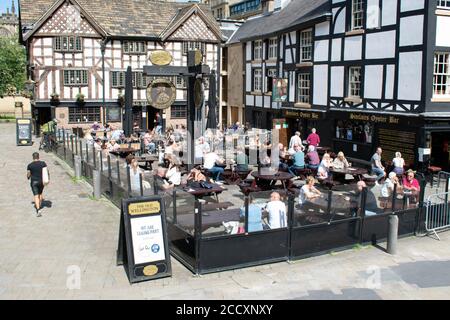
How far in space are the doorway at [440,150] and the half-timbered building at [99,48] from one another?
21.3m

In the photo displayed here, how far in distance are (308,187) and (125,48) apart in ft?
91.6

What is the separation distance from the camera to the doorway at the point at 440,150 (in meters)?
21.1

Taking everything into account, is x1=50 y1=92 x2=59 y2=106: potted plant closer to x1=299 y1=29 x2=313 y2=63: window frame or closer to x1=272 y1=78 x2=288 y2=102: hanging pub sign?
x1=272 y1=78 x2=288 y2=102: hanging pub sign

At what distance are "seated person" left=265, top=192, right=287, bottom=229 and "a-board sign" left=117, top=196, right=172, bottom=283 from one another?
2.17 metres

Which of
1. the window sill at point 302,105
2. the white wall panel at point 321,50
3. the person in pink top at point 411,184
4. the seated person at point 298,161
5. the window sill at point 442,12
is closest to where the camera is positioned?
the person in pink top at point 411,184

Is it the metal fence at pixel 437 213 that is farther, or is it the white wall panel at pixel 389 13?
the white wall panel at pixel 389 13

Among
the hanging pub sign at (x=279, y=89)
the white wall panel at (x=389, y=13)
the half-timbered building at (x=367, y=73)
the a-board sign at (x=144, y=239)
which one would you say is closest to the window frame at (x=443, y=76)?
the half-timbered building at (x=367, y=73)

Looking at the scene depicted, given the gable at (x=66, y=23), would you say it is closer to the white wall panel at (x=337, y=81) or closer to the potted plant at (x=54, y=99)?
the potted plant at (x=54, y=99)

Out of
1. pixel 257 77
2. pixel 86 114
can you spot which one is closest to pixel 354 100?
pixel 257 77

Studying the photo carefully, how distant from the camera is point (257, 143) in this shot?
25.7 meters

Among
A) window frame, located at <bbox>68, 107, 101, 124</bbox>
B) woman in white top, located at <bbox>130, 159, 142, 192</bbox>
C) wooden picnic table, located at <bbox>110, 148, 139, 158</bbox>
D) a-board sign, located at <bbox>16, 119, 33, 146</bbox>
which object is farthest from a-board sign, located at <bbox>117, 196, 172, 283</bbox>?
window frame, located at <bbox>68, 107, 101, 124</bbox>

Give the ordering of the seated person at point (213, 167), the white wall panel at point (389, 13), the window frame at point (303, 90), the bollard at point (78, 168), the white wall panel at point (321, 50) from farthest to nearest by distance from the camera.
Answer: the window frame at point (303, 90) → the white wall panel at point (321, 50) → the white wall panel at point (389, 13) → the bollard at point (78, 168) → the seated person at point (213, 167)
